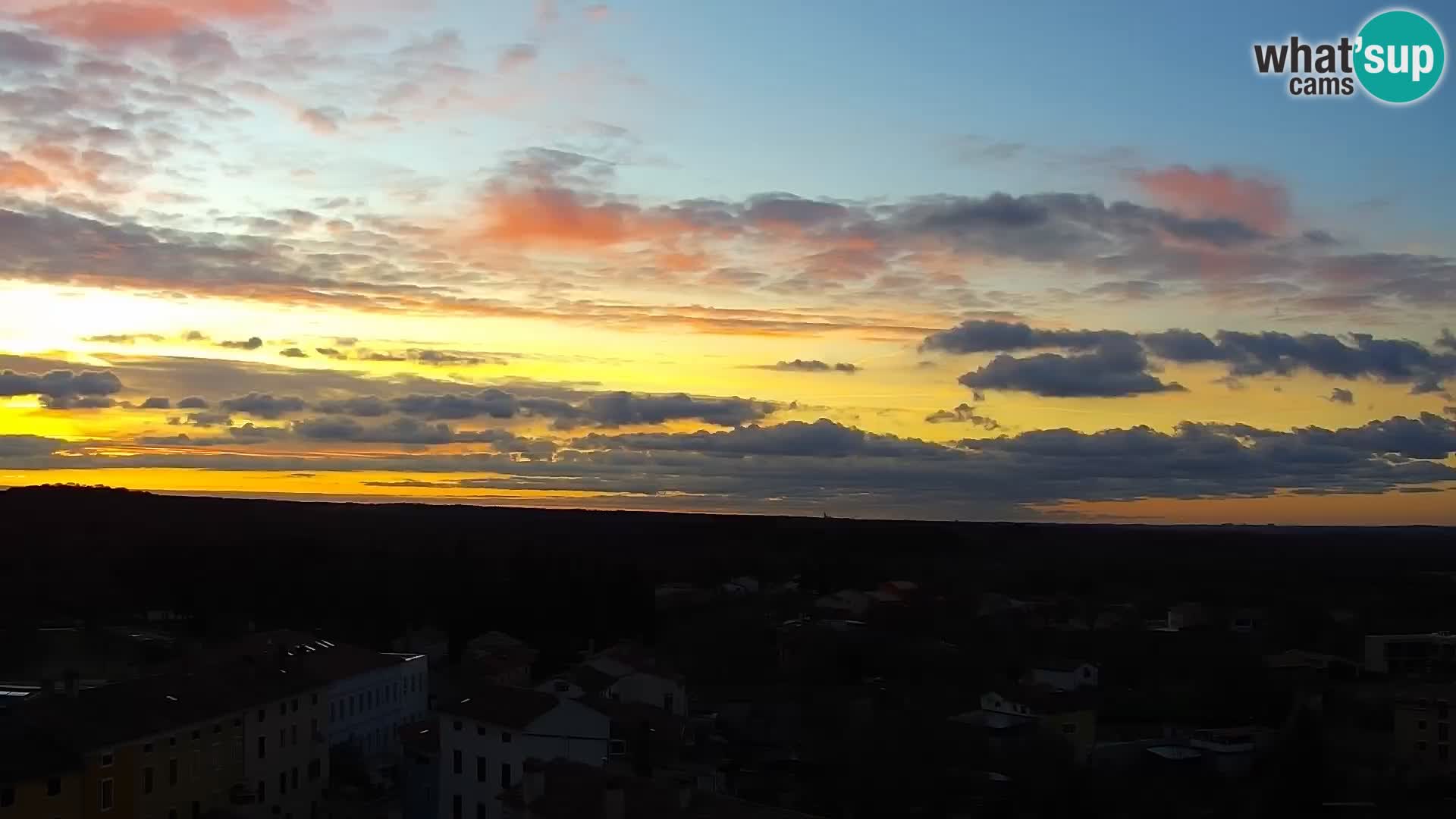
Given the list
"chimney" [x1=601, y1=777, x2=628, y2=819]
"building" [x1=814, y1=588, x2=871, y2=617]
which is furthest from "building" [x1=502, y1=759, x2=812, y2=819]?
"building" [x1=814, y1=588, x2=871, y2=617]

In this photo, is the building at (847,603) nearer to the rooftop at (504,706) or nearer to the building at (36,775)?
the rooftop at (504,706)

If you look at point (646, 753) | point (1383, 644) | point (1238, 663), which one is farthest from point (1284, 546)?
point (646, 753)

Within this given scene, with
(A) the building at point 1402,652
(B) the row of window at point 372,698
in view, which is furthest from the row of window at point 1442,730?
(B) the row of window at point 372,698

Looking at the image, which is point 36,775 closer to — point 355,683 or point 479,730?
point 479,730

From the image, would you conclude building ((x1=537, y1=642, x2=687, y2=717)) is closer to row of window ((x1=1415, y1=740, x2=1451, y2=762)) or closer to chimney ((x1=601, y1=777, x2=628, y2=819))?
→ chimney ((x1=601, y1=777, x2=628, y2=819))

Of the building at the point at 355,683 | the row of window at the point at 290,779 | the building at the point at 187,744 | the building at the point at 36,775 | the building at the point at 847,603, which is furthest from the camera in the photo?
the building at the point at 847,603
